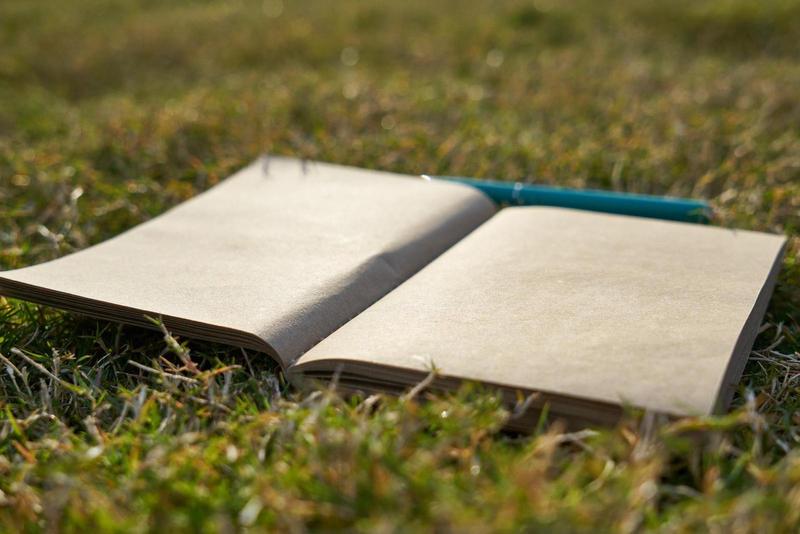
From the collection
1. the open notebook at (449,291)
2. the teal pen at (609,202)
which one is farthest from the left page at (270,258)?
the teal pen at (609,202)

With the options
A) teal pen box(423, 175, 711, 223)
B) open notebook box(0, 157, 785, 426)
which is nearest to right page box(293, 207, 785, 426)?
open notebook box(0, 157, 785, 426)

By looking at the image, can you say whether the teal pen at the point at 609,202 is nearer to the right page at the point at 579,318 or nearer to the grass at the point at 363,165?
the grass at the point at 363,165

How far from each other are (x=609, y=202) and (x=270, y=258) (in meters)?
0.79

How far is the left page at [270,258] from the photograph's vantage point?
1334mm

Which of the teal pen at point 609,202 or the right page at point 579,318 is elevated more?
the right page at point 579,318

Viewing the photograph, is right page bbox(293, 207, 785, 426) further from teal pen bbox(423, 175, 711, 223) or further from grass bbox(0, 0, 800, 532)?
teal pen bbox(423, 175, 711, 223)

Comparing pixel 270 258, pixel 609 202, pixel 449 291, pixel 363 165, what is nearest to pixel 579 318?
pixel 449 291

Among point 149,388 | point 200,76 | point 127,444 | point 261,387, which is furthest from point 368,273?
point 200,76

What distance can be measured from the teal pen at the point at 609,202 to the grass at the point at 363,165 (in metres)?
0.09

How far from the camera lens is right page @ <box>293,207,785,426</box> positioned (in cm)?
113

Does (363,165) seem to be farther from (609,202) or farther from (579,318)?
(579,318)

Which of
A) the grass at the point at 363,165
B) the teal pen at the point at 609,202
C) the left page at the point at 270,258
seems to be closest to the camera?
the grass at the point at 363,165

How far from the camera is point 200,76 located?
4.01m

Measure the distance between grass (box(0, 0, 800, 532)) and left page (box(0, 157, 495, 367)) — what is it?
0.09m
